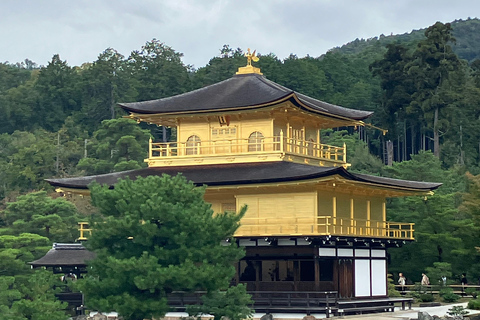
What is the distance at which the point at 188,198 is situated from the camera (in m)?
36.2

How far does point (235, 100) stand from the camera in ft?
149

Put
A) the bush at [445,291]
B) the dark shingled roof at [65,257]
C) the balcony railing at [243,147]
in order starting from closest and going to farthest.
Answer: the balcony railing at [243,147], the dark shingled roof at [65,257], the bush at [445,291]

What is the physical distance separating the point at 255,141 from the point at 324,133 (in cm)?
4906

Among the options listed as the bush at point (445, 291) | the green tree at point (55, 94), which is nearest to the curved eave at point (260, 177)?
the bush at point (445, 291)

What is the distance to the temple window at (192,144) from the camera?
46.6 m

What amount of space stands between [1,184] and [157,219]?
49.2 m

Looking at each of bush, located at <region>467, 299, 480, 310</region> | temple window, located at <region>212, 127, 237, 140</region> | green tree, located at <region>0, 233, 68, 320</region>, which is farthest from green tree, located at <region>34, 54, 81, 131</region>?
bush, located at <region>467, 299, 480, 310</region>

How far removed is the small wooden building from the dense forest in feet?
31.1

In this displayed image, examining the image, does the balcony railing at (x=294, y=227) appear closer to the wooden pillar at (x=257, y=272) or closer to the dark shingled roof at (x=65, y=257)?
the wooden pillar at (x=257, y=272)

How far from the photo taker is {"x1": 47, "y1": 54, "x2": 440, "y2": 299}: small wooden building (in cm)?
4091

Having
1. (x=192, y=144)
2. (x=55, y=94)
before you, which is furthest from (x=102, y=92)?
(x=192, y=144)

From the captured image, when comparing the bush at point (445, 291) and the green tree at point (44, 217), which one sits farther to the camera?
the green tree at point (44, 217)

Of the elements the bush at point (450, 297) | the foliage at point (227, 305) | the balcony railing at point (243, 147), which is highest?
the balcony railing at point (243, 147)

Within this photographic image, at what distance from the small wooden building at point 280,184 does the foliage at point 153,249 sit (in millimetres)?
5153
